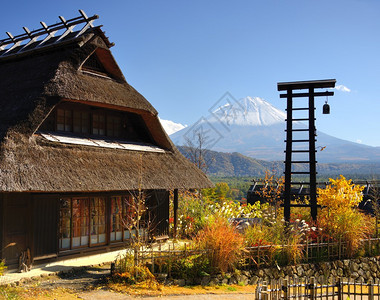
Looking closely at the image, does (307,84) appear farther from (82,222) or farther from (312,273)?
(82,222)

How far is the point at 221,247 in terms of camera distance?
10.4m

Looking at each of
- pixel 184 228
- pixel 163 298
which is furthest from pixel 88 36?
pixel 163 298

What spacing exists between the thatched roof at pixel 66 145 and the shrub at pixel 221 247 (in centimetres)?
262

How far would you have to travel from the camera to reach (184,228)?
15961 mm

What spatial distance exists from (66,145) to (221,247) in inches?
218

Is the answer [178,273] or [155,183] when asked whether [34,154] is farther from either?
[178,273]

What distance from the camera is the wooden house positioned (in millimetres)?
10750

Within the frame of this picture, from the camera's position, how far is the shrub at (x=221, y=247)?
34.1ft

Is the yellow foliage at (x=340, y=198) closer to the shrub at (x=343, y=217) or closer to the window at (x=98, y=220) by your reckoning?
the shrub at (x=343, y=217)

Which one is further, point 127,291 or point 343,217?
point 343,217

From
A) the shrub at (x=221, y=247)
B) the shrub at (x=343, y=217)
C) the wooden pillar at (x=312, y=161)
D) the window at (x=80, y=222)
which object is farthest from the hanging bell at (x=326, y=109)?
the window at (x=80, y=222)

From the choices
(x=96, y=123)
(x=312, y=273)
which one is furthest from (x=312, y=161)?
(x=96, y=123)

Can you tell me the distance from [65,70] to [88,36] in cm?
176

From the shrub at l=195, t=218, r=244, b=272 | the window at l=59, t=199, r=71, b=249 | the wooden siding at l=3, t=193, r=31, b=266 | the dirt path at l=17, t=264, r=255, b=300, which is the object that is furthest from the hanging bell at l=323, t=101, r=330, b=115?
the wooden siding at l=3, t=193, r=31, b=266
